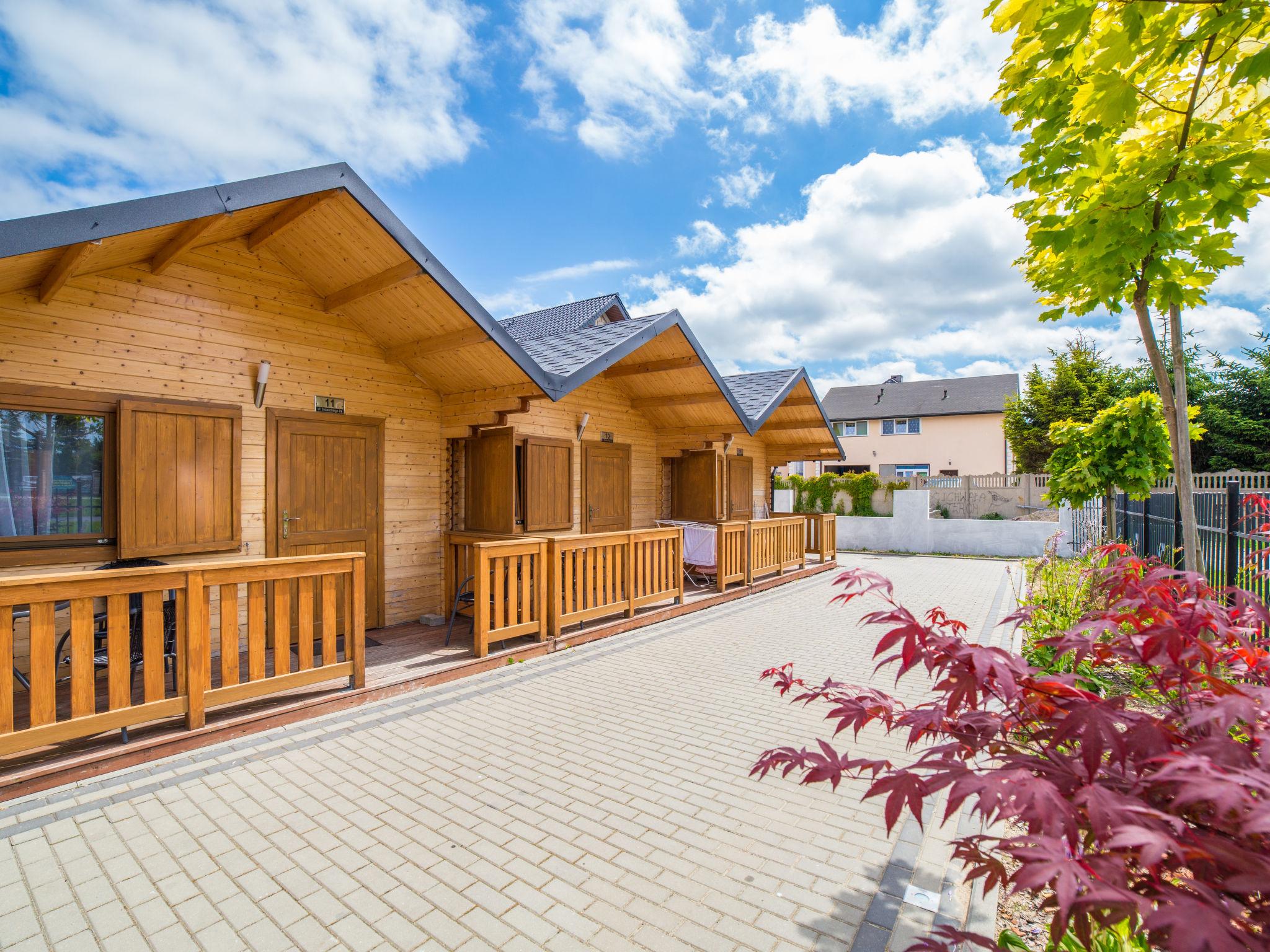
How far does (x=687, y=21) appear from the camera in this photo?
22.1 ft

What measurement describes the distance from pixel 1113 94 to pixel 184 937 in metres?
4.71

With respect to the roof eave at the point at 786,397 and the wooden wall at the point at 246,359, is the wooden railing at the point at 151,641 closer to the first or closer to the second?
the wooden wall at the point at 246,359

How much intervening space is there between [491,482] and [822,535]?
8.37m

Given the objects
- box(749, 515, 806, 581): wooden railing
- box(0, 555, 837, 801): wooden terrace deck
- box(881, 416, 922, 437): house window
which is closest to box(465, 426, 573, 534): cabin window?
box(0, 555, 837, 801): wooden terrace deck

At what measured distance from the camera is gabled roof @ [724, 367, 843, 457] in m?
10.3

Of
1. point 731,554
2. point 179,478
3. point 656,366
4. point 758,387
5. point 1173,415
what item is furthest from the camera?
point 758,387

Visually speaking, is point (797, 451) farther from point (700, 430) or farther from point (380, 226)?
point (380, 226)

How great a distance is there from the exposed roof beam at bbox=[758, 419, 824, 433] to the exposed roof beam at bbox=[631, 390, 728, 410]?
370cm

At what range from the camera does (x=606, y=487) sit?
9.15 meters

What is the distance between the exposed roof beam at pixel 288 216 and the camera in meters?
4.94

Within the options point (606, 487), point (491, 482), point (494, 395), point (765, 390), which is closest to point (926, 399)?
point (765, 390)

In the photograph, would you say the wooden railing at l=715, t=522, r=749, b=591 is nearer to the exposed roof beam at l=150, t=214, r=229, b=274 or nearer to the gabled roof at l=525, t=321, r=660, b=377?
the gabled roof at l=525, t=321, r=660, b=377

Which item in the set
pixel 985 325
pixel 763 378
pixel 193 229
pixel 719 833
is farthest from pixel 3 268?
pixel 985 325

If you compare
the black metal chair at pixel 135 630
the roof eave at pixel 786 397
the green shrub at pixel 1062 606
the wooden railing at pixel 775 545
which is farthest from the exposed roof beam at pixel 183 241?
the wooden railing at pixel 775 545
